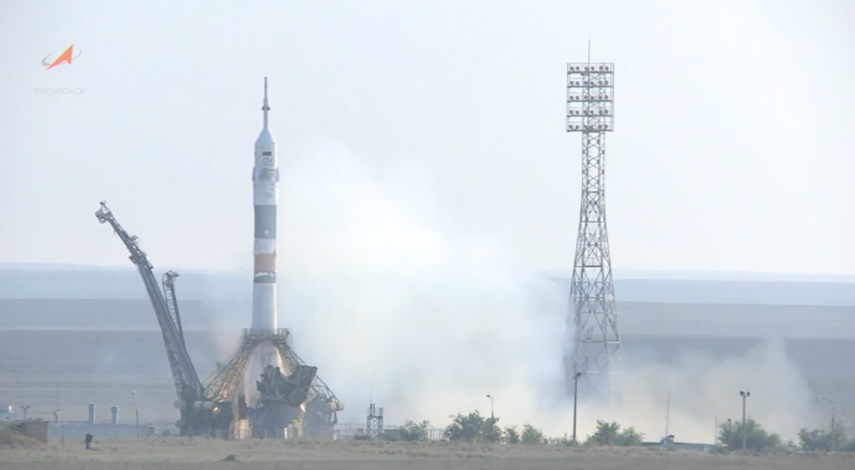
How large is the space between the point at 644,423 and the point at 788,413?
16363mm

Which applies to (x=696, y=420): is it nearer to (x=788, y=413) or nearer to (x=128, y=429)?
(x=788, y=413)

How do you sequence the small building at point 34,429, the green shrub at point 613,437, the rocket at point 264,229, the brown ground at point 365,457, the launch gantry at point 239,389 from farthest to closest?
the rocket at point 264,229, the launch gantry at point 239,389, the green shrub at point 613,437, the small building at point 34,429, the brown ground at point 365,457

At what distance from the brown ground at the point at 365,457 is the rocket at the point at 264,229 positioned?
12.6 meters

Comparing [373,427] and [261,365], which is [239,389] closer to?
[261,365]

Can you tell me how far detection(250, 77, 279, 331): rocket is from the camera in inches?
3226

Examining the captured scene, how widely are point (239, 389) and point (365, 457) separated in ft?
54.9

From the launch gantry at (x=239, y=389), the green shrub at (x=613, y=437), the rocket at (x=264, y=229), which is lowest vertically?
the green shrub at (x=613, y=437)

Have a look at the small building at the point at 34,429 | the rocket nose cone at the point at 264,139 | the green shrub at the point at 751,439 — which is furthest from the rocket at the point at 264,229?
the green shrub at the point at 751,439

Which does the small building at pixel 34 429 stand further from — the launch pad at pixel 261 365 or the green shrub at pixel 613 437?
→ the green shrub at pixel 613 437

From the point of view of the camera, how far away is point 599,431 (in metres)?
74.6

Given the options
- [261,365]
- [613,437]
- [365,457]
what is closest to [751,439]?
[613,437]

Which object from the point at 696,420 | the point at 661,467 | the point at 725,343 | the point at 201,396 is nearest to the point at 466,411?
the point at 696,420

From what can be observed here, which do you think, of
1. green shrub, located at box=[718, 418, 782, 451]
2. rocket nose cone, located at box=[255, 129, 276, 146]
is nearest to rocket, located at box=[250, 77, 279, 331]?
rocket nose cone, located at box=[255, 129, 276, 146]

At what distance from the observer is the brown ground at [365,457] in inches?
2419
